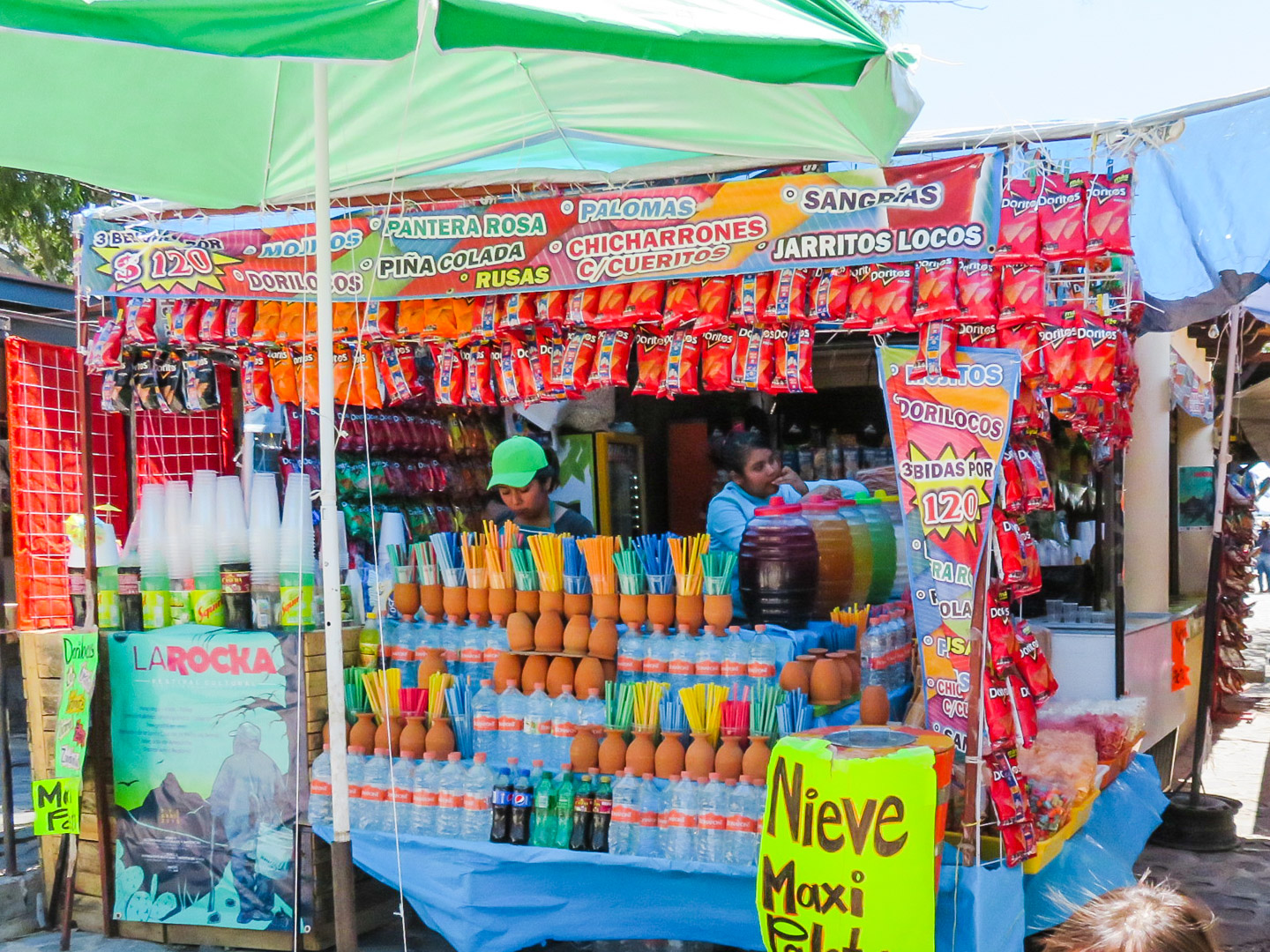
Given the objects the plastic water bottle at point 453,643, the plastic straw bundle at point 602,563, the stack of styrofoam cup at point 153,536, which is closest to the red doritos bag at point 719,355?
the plastic straw bundle at point 602,563

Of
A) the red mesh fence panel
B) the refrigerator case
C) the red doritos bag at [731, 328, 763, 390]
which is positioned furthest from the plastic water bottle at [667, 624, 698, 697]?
the red mesh fence panel

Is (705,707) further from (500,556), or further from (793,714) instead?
(500,556)

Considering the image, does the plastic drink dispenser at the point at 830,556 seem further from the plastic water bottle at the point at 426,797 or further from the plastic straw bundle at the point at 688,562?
the plastic water bottle at the point at 426,797

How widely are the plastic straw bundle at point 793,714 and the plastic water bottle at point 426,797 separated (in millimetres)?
1252

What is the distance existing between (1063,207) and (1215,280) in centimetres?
83

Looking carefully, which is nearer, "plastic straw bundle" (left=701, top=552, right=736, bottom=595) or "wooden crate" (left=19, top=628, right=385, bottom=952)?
"plastic straw bundle" (left=701, top=552, right=736, bottom=595)

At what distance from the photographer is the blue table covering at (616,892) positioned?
3318mm

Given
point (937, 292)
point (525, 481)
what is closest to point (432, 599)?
point (525, 481)

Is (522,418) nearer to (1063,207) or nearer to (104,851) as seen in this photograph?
(104,851)

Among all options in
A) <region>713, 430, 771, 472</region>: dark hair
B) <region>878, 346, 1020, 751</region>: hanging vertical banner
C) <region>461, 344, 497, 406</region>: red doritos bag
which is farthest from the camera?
<region>713, 430, 771, 472</region>: dark hair

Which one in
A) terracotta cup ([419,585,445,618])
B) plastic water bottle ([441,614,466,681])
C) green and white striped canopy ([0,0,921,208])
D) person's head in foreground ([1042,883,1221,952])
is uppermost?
green and white striped canopy ([0,0,921,208])

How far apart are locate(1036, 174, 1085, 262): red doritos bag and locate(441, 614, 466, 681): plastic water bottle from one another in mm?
2376

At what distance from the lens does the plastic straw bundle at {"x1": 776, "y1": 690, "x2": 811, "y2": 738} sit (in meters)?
3.57

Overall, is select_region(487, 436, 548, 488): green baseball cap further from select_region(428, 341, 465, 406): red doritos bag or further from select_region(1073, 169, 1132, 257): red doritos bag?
select_region(1073, 169, 1132, 257): red doritos bag
